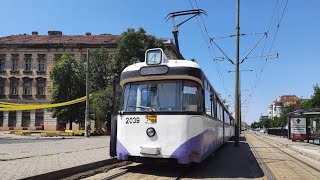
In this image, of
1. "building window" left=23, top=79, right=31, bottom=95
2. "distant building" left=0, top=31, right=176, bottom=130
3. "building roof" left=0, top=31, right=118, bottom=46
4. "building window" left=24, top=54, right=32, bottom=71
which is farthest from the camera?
"building window" left=24, top=54, right=32, bottom=71

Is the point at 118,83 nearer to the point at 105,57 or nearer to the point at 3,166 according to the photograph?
the point at 3,166

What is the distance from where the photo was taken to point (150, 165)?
14.2 meters

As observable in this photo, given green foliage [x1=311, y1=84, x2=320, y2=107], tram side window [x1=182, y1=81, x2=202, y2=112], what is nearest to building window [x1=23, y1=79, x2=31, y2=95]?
green foliage [x1=311, y1=84, x2=320, y2=107]

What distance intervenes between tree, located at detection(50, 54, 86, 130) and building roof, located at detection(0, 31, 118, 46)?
1531 cm

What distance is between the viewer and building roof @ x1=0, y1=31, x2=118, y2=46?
2889 inches

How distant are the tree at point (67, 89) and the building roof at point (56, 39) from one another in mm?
15309

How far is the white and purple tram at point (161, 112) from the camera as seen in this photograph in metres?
11.7

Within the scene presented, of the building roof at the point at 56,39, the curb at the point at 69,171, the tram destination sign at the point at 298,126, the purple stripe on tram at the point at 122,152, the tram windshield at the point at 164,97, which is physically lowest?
the curb at the point at 69,171

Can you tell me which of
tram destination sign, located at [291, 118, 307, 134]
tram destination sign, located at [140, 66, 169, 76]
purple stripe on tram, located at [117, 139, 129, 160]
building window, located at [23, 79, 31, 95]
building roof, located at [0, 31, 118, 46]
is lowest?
purple stripe on tram, located at [117, 139, 129, 160]

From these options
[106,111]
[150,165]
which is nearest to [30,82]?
[106,111]

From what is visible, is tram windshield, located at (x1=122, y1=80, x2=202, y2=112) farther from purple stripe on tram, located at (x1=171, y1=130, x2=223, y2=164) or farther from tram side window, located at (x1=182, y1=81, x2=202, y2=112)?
purple stripe on tram, located at (x1=171, y1=130, x2=223, y2=164)

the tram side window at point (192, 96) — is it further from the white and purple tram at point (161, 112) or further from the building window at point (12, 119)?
the building window at point (12, 119)

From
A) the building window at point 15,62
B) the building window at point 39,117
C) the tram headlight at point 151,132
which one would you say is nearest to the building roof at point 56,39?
the building window at point 15,62

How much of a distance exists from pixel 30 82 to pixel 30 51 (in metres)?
5.26
